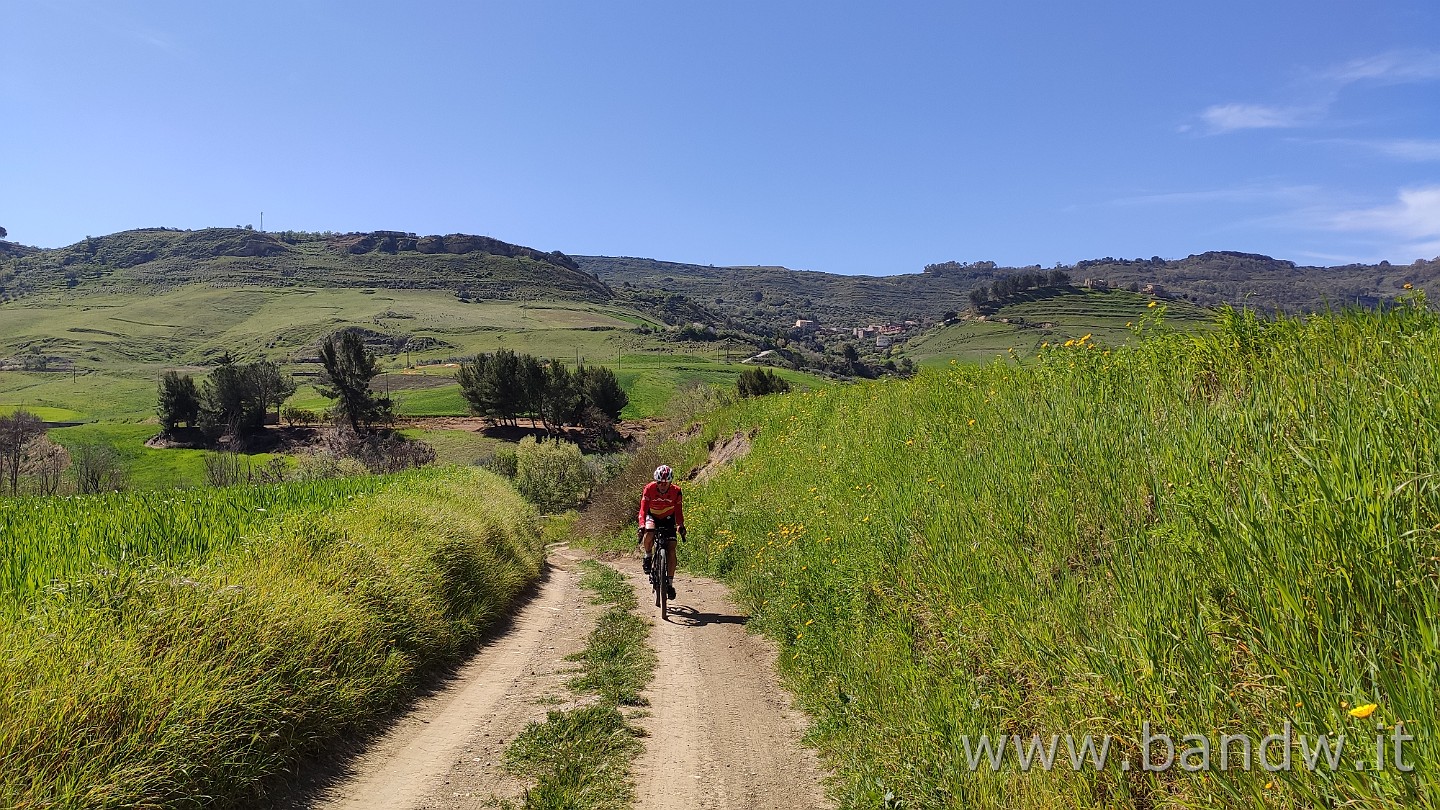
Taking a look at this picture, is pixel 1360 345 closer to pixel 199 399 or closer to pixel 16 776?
pixel 16 776

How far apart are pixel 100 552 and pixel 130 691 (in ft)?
10.5

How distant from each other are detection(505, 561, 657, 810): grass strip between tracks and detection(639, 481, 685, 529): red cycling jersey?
368 centimetres

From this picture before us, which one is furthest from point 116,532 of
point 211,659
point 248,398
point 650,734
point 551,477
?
point 248,398

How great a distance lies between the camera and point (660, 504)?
13.1 m

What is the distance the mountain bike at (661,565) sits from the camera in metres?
11.9

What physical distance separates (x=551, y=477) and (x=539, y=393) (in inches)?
1597

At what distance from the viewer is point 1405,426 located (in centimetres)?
369

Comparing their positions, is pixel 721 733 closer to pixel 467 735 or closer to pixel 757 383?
pixel 467 735

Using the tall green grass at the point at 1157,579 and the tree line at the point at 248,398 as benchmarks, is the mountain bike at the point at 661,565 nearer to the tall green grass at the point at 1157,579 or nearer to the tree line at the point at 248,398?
the tall green grass at the point at 1157,579

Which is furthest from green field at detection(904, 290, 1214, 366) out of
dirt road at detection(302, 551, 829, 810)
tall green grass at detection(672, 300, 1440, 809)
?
tall green grass at detection(672, 300, 1440, 809)

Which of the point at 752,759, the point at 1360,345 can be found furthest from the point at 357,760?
the point at 1360,345

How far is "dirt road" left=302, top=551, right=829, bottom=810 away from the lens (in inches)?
207

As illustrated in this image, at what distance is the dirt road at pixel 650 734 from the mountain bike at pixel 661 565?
1357 millimetres

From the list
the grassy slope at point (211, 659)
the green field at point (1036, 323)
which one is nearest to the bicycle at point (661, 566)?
the grassy slope at point (211, 659)
